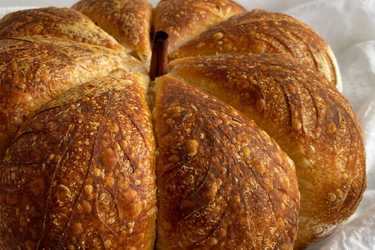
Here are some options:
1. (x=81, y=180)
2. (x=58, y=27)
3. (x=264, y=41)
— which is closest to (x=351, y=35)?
(x=264, y=41)

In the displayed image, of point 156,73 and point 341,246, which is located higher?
point 156,73

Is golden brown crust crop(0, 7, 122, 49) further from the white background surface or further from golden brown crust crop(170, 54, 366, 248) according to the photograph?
the white background surface

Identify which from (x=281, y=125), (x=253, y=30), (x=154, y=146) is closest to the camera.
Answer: (x=154, y=146)

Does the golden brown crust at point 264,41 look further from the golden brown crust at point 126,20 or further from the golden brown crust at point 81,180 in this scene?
the golden brown crust at point 81,180

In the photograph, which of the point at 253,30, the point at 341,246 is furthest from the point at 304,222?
the point at 253,30

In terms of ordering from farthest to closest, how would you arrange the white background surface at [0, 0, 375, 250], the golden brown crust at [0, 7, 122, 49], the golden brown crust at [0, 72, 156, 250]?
the white background surface at [0, 0, 375, 250]
the golden brown crust at [0, 7, 122, 49]
the golden brown crust at [0, 72, 156, 250]

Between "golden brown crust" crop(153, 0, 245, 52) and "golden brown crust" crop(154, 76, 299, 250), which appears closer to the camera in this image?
"golden brown crust" crop(154, 76, 299, 250)

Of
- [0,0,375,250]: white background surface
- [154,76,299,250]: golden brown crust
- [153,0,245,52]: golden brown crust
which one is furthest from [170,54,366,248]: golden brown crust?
[0,0,375,250]: white background surface

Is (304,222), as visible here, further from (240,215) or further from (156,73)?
(156,73)
